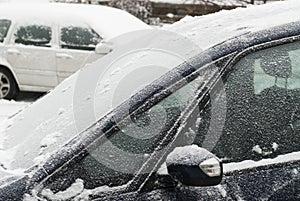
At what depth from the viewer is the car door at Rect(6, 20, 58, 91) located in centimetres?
913

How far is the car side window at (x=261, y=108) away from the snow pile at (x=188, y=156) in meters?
0.16

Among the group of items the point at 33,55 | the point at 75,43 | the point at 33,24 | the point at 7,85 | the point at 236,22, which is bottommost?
the point at 7,85

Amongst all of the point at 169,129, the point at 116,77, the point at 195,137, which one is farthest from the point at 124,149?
the point at 116,77

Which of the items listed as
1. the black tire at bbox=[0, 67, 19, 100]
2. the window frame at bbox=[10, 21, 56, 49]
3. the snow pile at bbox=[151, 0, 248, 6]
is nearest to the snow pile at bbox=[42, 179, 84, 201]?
the window frame at bbox=[10, 21, 56, 49]

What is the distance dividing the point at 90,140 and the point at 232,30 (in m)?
0.94

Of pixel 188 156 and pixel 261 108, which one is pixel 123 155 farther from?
pixel 261 108

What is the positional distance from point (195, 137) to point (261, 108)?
339 millimetres

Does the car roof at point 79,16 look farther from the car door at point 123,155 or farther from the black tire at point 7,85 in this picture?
the car door at point 123,155

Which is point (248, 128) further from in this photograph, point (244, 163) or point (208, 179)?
point (208, 179)

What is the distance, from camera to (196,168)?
90.7 inches

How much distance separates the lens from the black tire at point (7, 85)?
9383 mm

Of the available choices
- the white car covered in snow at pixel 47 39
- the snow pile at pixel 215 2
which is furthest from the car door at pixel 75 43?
the snow pile at pixel 215 2

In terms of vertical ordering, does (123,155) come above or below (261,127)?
below

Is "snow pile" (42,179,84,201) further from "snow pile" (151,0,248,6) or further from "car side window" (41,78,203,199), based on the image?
"snow pile" (151,0,248,6)
